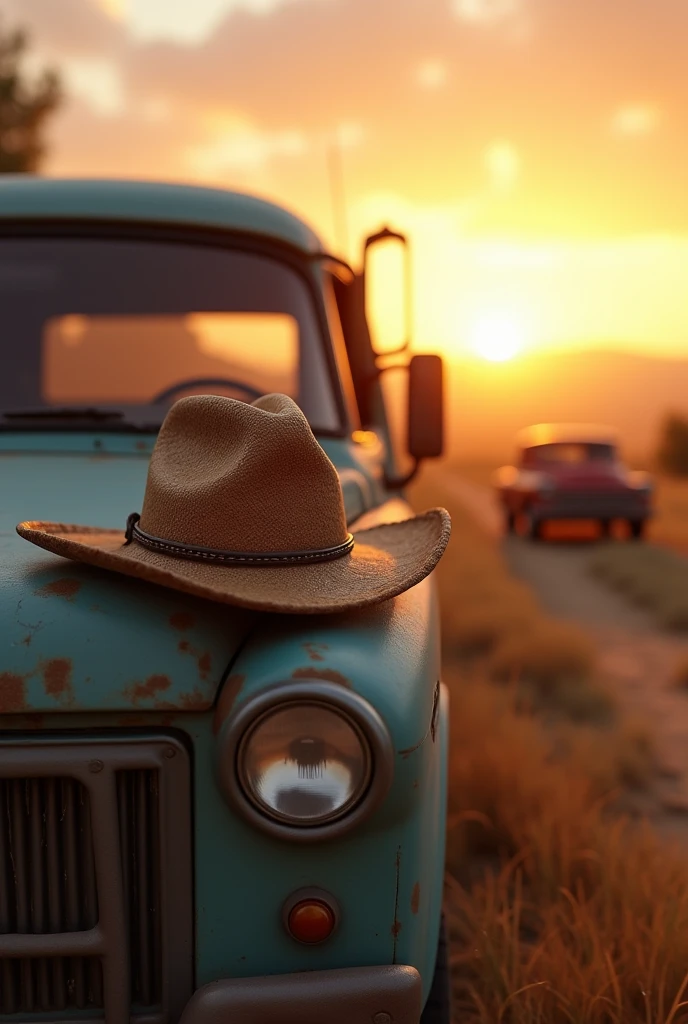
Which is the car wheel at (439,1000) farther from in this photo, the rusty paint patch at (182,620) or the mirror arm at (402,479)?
the mirror arm at (402,479)

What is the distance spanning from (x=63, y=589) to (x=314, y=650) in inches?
17.0

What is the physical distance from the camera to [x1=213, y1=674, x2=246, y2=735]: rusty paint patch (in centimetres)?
152

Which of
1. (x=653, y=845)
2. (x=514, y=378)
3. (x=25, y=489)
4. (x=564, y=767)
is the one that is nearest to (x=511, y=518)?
(x=564, y=767)

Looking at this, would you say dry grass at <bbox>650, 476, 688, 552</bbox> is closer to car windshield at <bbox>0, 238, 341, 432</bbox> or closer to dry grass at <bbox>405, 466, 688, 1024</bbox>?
dry grass at <bbox>405, 466, 688, 1024</bbox>

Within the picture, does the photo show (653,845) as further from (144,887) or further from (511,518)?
(511,518)

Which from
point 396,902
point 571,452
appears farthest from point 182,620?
point 571,452

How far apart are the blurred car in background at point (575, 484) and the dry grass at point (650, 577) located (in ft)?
2.35

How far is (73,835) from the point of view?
156 cm

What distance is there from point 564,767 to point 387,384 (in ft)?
6.18

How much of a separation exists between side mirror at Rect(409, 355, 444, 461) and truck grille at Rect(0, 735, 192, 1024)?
2.04 metres

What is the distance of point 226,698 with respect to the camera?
60.4 inches

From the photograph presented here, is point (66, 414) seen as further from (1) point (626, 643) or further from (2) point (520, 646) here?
(1) point (626, 643)

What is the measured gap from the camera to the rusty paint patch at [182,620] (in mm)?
1625

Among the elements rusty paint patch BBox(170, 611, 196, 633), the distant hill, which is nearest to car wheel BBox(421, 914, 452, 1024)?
rusty paint patch BBox(170, 611, 196, 633)
